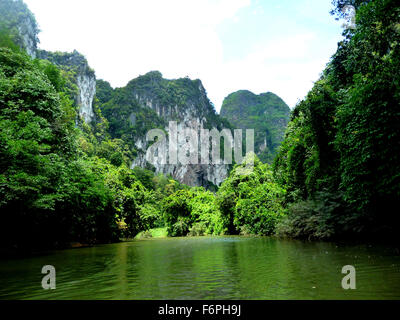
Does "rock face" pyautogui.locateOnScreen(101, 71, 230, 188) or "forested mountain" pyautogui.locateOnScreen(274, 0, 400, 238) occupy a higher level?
"rock face" pyautogui.locateOnScreen(101, 71, 230, 188)

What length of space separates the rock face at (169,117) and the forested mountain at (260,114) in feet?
70.2

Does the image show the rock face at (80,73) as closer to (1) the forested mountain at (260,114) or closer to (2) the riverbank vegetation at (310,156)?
(2) the riverbank vegetation at (310,156)

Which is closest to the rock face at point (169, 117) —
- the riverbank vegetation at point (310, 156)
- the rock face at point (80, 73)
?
the rock face at point (80, 73)

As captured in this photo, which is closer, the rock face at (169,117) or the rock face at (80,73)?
the rock face at (80,73)

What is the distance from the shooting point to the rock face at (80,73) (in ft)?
299

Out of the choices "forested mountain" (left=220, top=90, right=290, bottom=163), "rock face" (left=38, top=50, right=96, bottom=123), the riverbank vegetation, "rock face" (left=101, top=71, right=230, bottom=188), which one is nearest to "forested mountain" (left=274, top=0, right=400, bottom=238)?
the riverbank vegetation

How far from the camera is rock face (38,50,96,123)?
299 ft

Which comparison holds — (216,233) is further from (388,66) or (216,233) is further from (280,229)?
(388,66)

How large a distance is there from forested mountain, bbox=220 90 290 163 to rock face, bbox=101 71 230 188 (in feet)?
70.2

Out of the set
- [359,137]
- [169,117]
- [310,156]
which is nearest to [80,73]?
[169,117]

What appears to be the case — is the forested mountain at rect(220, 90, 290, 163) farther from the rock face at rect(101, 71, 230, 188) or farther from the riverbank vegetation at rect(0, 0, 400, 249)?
the riverbank vegetation at rect(0, 0, 400, 249)

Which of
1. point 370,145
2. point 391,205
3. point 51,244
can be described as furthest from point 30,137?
point 391,205

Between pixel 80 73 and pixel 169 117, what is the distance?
44.4m
